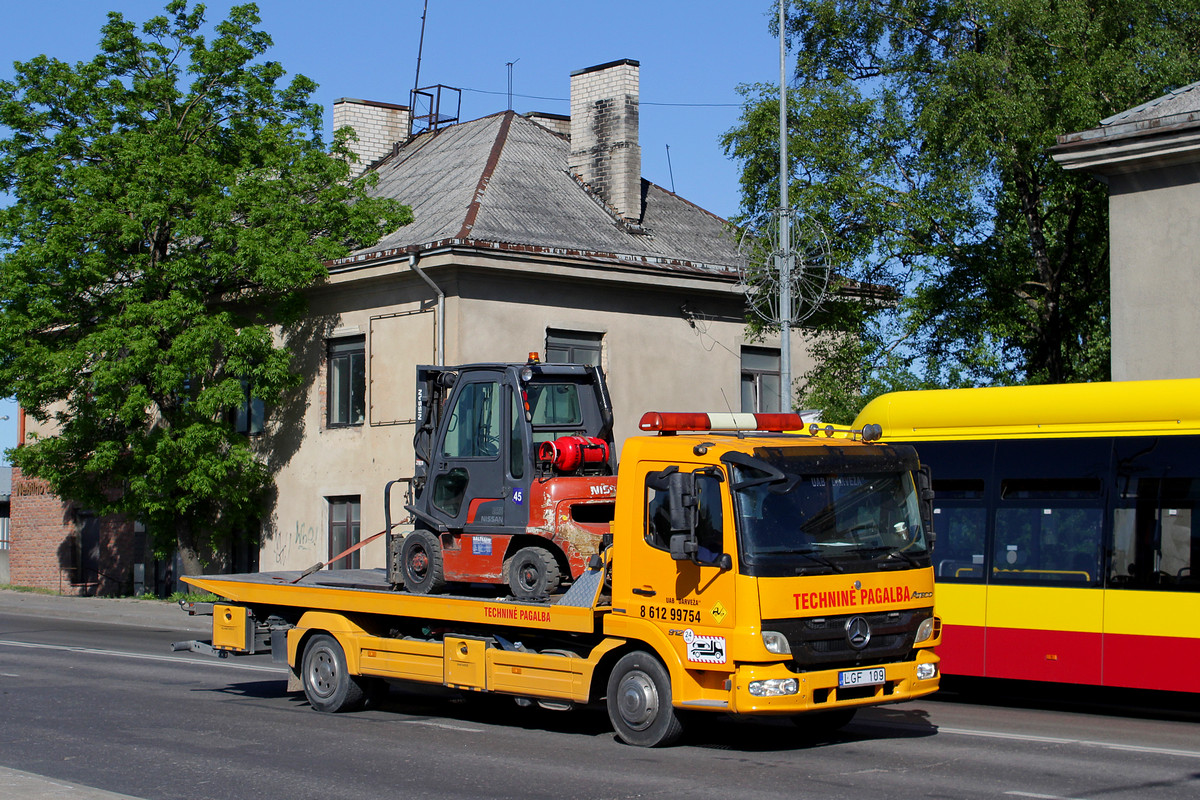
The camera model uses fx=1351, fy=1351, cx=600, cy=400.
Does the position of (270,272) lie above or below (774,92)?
below

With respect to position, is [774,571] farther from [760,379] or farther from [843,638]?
[760,379]

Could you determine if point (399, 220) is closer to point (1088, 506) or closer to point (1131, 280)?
Answer: point (1131, 280)

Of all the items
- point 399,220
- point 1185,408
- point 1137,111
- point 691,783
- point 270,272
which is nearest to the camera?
point 691,783

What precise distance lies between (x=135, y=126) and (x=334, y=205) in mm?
4294

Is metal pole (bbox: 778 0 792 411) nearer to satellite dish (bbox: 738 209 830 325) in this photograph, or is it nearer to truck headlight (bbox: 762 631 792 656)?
satellite dish (bbox: 738 209 830 325)

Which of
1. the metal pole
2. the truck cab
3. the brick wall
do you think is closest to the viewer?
the truck cab

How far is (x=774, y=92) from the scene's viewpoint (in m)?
24.0

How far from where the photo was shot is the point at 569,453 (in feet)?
38.7

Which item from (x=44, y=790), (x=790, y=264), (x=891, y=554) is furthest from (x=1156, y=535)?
(x=790, y=264)

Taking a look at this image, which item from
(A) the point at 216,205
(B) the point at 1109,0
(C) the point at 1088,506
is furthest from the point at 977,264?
(A) the point at 216,205

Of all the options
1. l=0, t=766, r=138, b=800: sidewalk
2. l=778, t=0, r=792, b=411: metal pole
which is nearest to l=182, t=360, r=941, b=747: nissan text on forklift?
l=0, t=766, r=138, b=800: sidewalk

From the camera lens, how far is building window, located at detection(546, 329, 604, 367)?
1032 inches

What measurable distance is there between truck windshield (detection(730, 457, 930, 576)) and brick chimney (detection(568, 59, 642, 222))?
19.3m

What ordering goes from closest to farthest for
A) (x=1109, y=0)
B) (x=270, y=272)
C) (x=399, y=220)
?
1. (x=1109, y=0)
2. (x=270, y=272)
3. (x=399, y=220)
